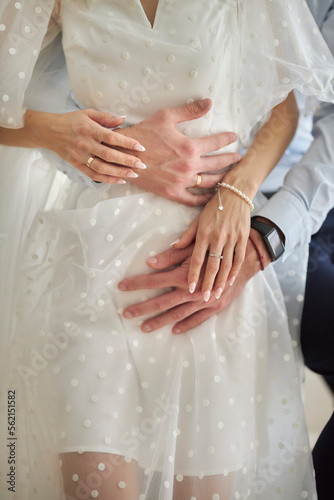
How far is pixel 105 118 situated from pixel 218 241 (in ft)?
0.89

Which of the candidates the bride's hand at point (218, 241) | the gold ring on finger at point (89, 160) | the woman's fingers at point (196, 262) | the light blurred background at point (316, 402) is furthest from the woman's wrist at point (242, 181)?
the light blurred background at point (316, 402)

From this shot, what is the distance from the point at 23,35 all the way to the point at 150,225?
1.26 feet

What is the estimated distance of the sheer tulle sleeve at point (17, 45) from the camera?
0.87 meters

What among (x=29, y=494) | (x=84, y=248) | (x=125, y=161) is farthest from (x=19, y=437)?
(x=125, y=161)

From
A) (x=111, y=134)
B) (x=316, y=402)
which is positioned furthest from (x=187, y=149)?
(x=316, y=402)

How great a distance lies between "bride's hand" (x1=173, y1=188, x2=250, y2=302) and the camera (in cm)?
85

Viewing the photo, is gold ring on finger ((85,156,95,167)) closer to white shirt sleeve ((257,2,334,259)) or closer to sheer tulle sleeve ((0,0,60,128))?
sheer tulle sleeve ((0,0,60,128))

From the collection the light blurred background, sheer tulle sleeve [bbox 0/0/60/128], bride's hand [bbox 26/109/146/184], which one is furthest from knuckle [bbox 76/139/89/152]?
the light blurred background

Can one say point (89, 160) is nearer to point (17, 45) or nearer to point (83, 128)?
point (83, 128)

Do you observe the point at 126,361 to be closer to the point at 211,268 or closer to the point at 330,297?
the point at 211,268

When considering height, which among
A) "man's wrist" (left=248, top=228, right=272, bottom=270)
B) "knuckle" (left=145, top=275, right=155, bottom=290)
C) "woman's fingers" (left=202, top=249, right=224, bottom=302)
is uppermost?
"man's wrist" (left=248, top=228, right=272, bottom=270)

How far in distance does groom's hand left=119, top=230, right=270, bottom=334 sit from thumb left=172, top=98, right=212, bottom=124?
216 millimetres

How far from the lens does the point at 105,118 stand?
0.85 meters

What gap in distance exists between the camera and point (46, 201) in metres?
1.04
